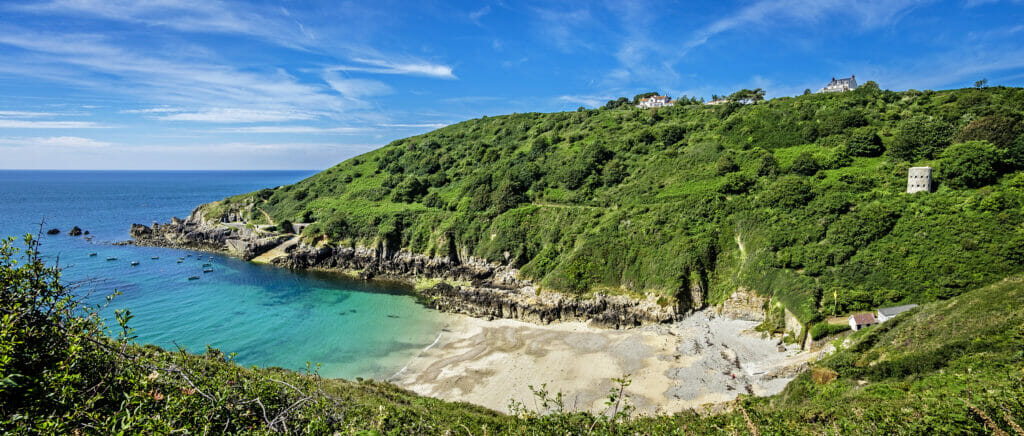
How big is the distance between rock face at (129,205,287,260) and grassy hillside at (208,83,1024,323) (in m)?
4.81

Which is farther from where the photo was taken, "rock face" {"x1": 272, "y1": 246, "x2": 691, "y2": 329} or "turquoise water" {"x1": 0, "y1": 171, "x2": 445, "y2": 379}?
"rock face" {"x1": 272, "y1": 246, "x2": 691, "y2": 329}

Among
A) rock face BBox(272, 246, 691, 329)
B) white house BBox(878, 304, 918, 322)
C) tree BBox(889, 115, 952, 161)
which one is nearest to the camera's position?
white house BBox(878, 304, 918, 322)

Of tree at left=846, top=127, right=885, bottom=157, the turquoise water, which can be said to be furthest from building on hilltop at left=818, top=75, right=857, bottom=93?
the turquoise water

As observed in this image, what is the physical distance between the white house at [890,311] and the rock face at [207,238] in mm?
61885

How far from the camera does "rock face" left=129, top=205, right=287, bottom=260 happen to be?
55.4 metres

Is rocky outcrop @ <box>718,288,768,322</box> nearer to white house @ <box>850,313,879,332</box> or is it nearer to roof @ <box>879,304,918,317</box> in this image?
white house @ <box>850,313,879,332</box>

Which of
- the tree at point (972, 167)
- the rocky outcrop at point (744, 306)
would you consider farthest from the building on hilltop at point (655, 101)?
the rocky outcrop at point (744, 306)

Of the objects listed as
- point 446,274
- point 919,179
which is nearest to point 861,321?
point 919,179

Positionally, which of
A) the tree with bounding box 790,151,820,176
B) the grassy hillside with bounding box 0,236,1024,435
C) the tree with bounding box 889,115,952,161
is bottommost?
the grassy hillside with bounding box 0,236,1024,435

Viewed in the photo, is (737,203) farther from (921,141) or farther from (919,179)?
(921,141)

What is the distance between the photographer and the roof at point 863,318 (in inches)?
897

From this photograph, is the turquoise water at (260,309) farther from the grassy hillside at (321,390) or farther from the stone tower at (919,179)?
the stone tower at (919,179)

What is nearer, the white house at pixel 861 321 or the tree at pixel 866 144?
the white house at pixel 861 321

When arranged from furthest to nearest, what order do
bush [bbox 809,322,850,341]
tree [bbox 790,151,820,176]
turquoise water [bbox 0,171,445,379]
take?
tree [bbox 790,151,820,176]
turquoise water [bbox 0,171,445,379]
bush [bbox 809,322,850,341]
